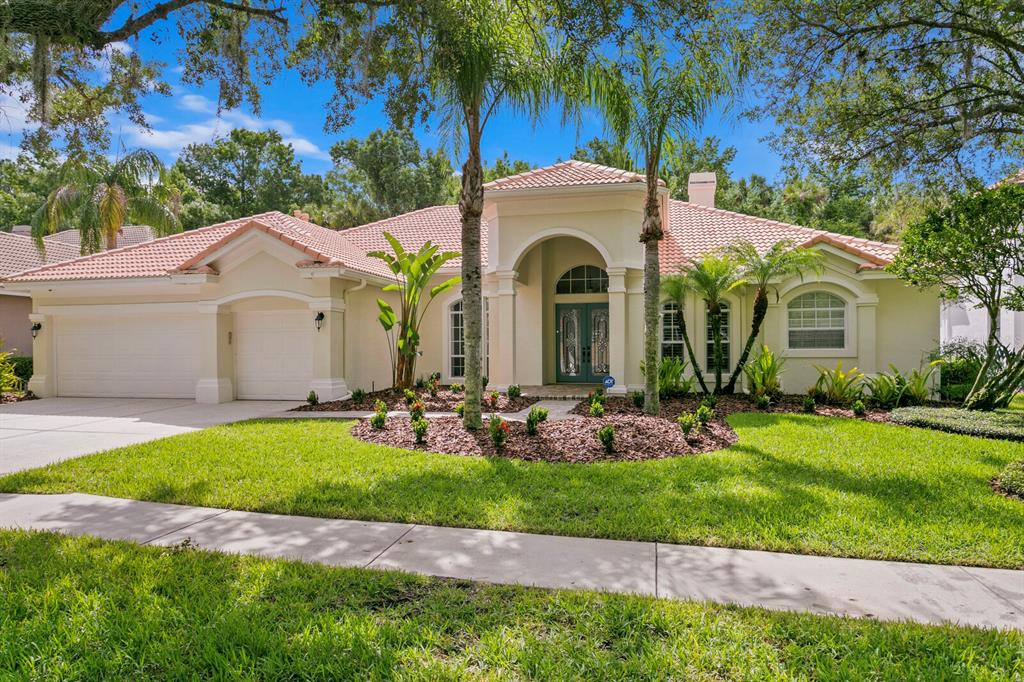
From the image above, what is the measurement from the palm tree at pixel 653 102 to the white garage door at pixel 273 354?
908 centimetres

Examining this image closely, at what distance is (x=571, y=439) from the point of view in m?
9.02

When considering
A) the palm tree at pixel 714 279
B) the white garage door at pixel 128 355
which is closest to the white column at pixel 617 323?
the palm tree at pixel 714 279

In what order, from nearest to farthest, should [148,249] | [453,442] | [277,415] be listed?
[453,442], [277,415], [148,249]

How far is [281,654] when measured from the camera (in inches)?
128

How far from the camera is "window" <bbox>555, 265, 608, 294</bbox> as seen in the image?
17.3 meters

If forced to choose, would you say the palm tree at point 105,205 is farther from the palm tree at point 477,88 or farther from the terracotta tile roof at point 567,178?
the palm tree at point 477,88

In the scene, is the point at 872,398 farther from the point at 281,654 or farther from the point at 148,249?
the point at 148,249

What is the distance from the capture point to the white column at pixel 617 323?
14719 mm

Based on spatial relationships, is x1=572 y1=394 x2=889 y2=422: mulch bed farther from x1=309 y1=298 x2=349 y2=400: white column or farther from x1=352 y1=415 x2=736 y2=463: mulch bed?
x1=309 y1=298 x2=349 y2=400: white column

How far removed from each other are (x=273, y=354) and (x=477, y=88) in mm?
10066

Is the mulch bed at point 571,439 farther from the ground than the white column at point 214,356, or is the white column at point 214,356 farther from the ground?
the white column at point 214,356

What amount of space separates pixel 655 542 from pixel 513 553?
1.27 metres

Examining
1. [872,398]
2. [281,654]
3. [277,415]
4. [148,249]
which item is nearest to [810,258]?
[872,398]

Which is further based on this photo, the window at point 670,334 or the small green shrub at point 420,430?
the window at point 670,334
